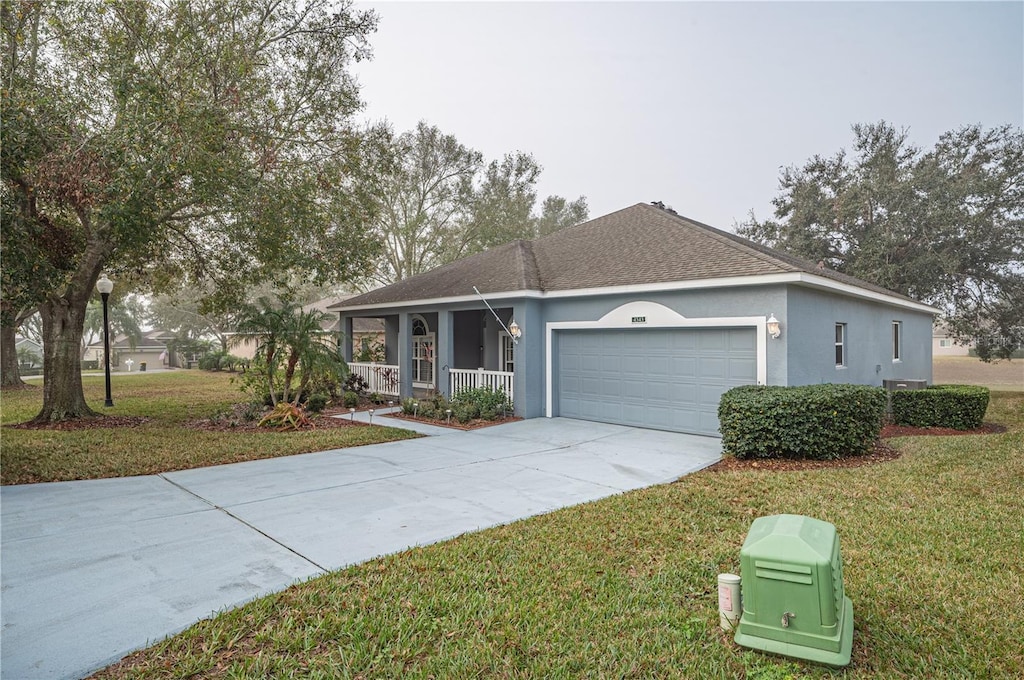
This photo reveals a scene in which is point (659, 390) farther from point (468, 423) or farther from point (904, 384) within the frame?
point (904, 384)

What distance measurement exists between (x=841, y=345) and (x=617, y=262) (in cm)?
505

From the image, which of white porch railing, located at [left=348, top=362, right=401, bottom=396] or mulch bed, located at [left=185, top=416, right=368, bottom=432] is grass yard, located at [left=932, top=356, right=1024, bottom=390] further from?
mulch bed, located at [left=185, top=416, right=368, bottom=432]

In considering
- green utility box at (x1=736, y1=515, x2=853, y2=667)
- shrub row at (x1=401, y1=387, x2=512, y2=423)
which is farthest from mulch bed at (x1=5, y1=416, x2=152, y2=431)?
green utility box at (x1=736, y1=515, x2=853, y2=667)

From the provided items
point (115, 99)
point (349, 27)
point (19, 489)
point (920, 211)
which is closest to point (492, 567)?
point (19, 489)

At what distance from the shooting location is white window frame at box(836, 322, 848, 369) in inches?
438

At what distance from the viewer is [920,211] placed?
19.6m

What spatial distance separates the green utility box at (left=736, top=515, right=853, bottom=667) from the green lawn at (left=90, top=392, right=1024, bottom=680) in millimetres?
117

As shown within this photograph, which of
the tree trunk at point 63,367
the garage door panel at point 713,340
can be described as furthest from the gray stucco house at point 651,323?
the tree trunk at point 63,367

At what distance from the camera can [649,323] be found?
1061cm

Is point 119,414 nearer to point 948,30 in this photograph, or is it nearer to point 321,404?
point 321,404

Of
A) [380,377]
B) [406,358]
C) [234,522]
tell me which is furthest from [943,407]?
[380,377]

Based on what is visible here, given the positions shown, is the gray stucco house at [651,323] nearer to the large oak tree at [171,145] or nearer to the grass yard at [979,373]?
the large oak tree at [171,145]

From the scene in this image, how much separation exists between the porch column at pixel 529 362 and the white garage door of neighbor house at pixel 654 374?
48 centimetres

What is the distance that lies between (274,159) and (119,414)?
319 inches
